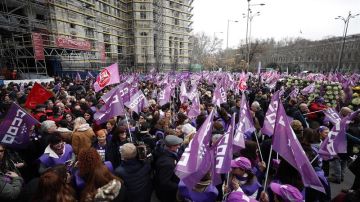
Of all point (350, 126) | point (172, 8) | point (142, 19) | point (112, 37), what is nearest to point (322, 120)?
point (350, 126)

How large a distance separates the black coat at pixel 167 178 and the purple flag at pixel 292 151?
4.54 feet

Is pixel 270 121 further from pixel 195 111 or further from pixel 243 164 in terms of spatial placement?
pixel 195 111

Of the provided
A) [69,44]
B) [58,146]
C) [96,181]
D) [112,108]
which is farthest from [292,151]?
[69,44]

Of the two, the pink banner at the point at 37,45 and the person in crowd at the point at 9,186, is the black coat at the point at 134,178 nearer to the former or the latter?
the person in crowd at the point at 9,186

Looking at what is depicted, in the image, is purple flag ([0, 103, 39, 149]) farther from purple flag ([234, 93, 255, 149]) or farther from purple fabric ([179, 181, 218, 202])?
purple flag ([234, 93, 255, 149])

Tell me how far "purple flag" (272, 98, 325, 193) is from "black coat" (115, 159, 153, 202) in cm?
175

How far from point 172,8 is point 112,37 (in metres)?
19.5

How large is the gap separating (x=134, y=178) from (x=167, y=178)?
466 mm

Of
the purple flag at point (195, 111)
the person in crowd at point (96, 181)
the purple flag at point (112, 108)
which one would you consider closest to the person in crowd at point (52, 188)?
the person in crowd at point (96, 181)

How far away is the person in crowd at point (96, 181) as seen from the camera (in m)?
2.32

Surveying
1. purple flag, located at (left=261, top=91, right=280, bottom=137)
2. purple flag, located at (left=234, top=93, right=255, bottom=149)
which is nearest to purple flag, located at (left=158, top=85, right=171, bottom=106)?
purple flag, located at (left=234, top=93, right=255, bottom=149)

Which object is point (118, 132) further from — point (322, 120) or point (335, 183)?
point (322, 120)

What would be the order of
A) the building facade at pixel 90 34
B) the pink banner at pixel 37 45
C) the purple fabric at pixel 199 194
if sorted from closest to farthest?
the purple fabric at pixel 199 194 < the pink banner at pixel 37 45 < the building facade at pixel 90 34

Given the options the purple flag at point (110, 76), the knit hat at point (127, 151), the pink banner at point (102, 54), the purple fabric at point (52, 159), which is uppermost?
the pink banner at point (102, 54)
